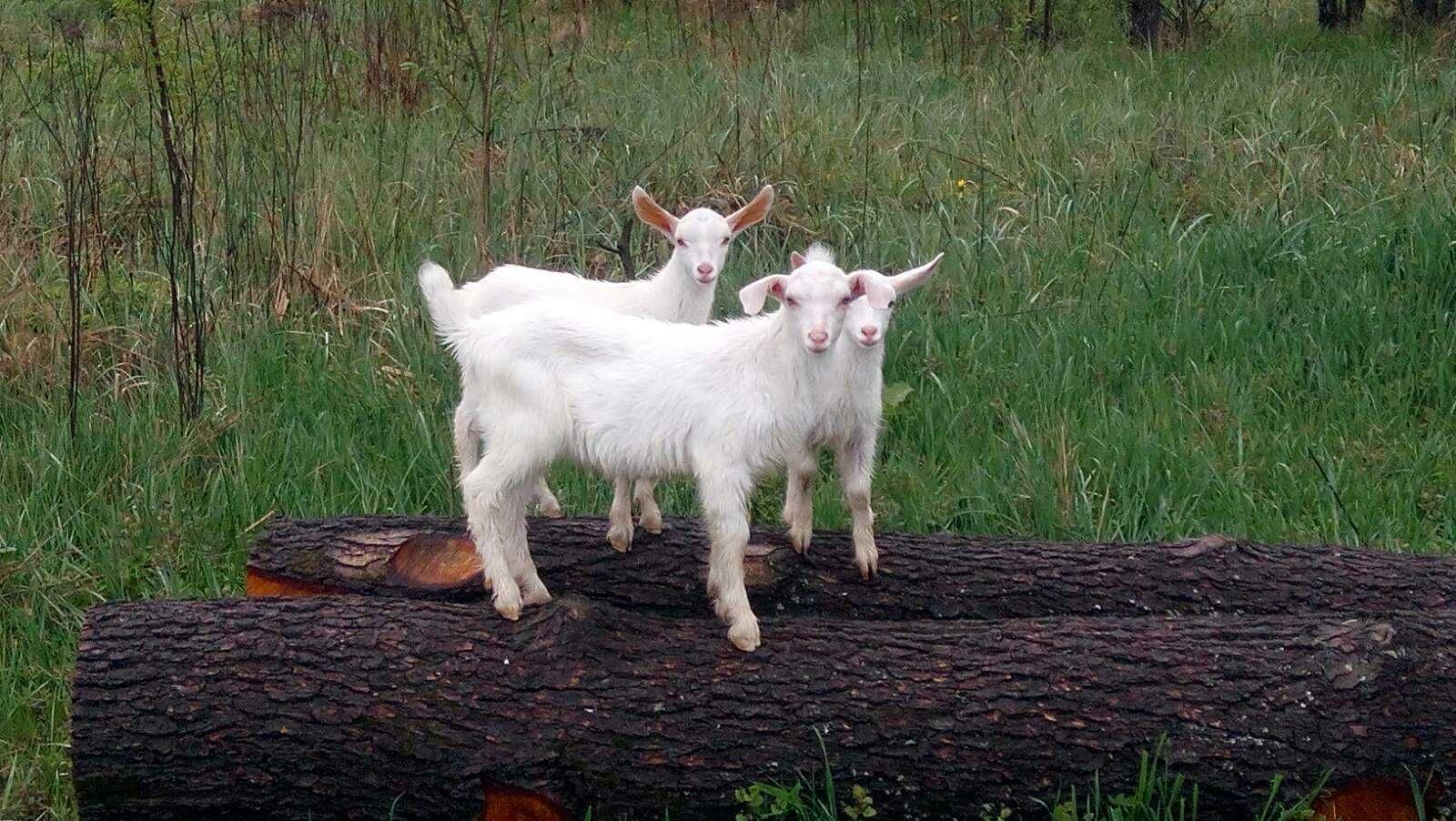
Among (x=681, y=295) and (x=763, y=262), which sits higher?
(x=681, y=295)

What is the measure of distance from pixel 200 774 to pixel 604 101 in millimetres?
6606

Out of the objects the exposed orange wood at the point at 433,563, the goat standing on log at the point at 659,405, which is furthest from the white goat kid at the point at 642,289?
the goat standing on log at the point at 659,405

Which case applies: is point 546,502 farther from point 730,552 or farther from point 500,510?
point 730,552

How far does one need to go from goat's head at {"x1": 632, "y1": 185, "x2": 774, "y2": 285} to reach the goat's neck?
111mm

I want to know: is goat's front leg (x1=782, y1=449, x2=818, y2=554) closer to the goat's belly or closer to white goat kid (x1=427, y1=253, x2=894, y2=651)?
white goat kid (x1=427, y1=253, x2=894, y2=651)

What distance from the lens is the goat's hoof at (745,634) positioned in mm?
4031

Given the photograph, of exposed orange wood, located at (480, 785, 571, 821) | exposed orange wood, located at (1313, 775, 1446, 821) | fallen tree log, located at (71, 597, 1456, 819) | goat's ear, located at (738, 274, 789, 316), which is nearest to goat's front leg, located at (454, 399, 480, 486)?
fallen tree log, located at (71, 597, 1456, 819)

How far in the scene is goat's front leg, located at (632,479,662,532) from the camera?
15.5 feet

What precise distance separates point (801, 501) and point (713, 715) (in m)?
0.83

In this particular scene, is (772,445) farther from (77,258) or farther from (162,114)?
(77,258)

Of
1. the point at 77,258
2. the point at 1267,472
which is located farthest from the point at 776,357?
the point at 77,258

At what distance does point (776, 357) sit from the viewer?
4.22 m

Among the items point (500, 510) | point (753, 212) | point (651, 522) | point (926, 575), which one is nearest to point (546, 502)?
point (651, 522)

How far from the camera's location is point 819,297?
405cm
